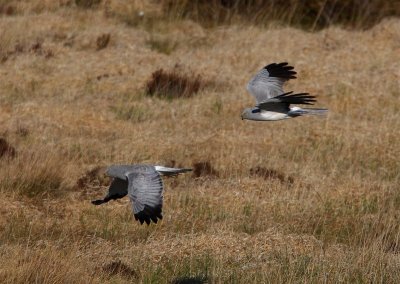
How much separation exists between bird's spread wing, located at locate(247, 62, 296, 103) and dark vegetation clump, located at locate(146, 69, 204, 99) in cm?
397

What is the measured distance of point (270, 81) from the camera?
26.8ft

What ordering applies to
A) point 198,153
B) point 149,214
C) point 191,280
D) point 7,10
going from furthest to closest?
point 7,10, point 198,153, point 191,280, point 149,214

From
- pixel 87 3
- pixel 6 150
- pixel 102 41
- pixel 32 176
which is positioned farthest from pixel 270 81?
pixel 87 3

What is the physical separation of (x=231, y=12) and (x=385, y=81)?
5.39 meters

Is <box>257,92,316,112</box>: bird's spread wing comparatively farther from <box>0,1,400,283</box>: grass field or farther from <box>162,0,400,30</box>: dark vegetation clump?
<box>162,0,400,30</box>: dark vegetation clump

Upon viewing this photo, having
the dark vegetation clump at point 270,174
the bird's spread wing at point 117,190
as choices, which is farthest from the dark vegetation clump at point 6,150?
the bird's spread wing at point 117,190

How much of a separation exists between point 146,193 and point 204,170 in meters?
3.46

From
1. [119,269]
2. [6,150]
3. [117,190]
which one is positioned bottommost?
[6,150]

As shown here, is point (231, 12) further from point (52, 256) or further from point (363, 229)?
point (52, 256)

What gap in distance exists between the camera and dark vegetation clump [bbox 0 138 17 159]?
360 inches

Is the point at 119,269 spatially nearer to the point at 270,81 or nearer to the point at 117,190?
the point at 117,190

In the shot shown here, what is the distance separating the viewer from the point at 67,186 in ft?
28.6

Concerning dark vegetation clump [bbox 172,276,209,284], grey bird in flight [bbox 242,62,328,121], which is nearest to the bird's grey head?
grey bird in flight [bbox 242,62,328,121]

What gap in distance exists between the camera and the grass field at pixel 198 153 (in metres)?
6.73
